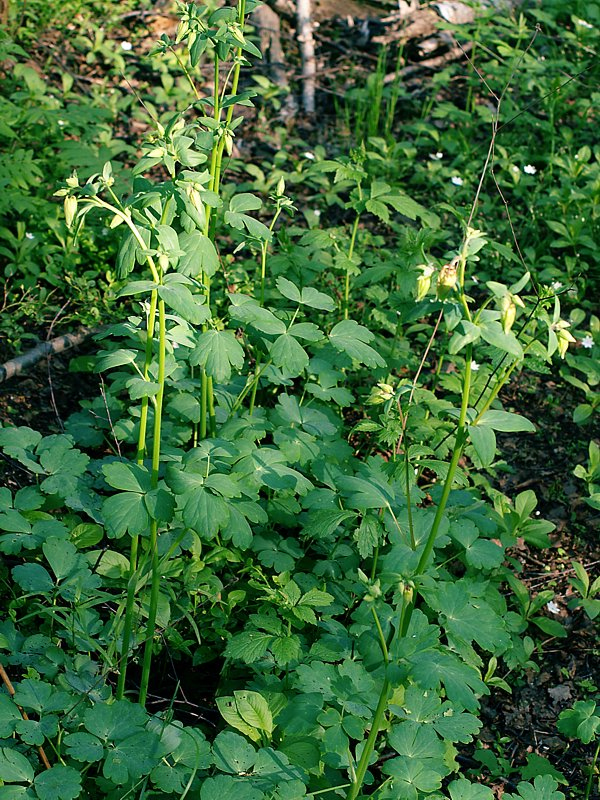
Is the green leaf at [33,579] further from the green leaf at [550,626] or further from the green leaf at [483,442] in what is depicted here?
the green leaf at [550,626]

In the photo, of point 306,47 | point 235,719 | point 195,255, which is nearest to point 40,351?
point 195,255

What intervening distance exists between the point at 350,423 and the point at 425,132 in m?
2.45

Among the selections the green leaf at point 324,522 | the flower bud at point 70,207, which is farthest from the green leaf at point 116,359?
the green leaf at point 324,522

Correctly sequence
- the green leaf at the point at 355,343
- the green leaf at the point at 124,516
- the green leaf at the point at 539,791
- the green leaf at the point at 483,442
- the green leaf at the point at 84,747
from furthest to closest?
1. the green leaf at the point at 355,343
2. the green leaf at the point at 539,791
3. the green leaf at the point at 124,516
4. the green leaf at the point at 84,747
5. the green leaf at the point at 483,442

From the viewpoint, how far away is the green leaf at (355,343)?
2.37 metres

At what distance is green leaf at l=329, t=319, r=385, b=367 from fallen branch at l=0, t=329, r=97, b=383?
1.44 meters

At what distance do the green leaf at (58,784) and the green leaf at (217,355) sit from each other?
1010mm

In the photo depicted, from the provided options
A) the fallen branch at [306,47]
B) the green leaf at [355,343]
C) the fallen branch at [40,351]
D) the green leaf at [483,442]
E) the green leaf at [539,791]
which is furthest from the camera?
the fallen branch at [306,47]

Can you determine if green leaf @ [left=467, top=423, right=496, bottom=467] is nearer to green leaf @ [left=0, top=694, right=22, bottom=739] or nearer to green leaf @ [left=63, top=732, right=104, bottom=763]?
green leaf @ [left=63, top=732, right=104, bottom=763]

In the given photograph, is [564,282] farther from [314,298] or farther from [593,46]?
[593,46]

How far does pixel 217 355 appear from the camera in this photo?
6.92 ft

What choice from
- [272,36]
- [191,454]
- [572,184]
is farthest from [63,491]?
[272,36]

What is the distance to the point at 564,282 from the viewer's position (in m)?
3.86

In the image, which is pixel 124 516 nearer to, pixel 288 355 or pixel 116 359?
pixel 116 359
